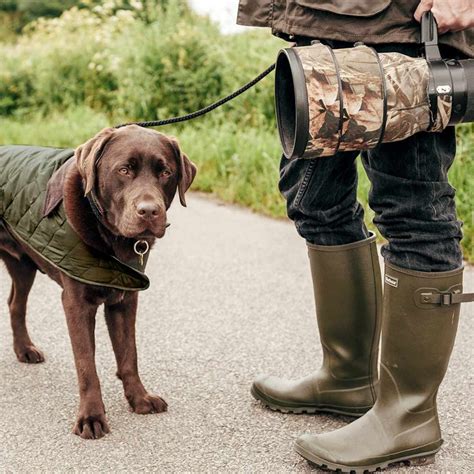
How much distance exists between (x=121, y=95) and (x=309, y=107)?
8.86 metres

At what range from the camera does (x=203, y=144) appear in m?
8.00

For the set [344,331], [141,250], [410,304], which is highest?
[410,304]

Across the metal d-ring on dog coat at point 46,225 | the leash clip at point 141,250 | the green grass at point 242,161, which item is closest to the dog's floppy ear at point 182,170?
the leash clip at point 141,250

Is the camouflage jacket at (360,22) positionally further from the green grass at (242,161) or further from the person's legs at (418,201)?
the green grass at (242,161)

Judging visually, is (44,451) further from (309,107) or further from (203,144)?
(203,144)

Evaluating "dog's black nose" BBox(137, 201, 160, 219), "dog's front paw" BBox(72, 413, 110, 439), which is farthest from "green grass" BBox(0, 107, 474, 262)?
"dog's front paw" BBox(72, 413, 110, 439)

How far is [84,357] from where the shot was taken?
2895 mm

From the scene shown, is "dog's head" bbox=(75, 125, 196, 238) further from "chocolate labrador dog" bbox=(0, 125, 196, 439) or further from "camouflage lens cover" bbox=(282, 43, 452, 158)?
"camouflage lens cover" bbox=(282, 43, 452, 158)

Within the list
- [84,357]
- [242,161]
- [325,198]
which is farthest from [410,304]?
[242,161]

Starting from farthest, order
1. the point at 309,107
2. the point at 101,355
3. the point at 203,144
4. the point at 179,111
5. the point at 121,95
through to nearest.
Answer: the point at 121,95
the point at 179,111
the point at 203,144
the point at 101,355
the point at 309,107

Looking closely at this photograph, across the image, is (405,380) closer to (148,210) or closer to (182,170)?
(148,210)

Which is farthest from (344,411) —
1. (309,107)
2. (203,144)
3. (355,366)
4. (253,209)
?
(203,144)

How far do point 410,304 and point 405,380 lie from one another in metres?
0.23

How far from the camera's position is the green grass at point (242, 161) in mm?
5695
